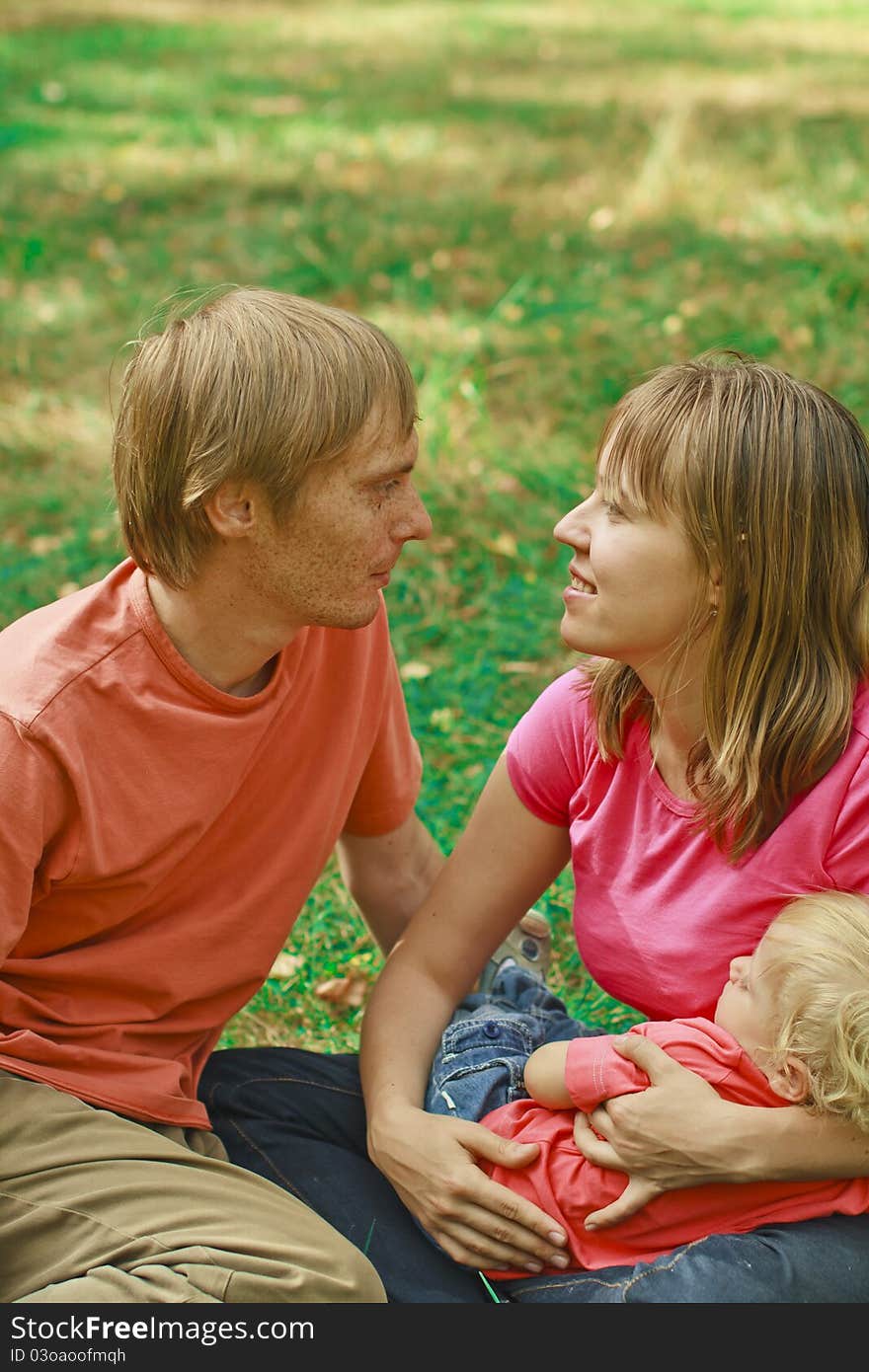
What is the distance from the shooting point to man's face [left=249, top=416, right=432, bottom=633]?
240 cm

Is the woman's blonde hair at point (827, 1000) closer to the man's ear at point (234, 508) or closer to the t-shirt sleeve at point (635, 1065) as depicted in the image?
the t-shirt sleeve at point (635, 1065)

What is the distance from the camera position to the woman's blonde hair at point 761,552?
2.25m

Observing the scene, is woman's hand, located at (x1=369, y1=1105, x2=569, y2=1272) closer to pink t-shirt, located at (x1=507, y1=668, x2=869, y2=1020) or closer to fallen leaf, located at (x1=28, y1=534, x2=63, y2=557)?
pink t-shirt, located at (x1=507, y1=668, x2=869, y2=1020)

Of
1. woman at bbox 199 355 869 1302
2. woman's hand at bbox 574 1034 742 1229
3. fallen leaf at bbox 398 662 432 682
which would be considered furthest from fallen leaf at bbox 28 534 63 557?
woman's hand at bbox 574 1034 742 1229

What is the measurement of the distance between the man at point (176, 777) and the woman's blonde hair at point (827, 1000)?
2.38 ft

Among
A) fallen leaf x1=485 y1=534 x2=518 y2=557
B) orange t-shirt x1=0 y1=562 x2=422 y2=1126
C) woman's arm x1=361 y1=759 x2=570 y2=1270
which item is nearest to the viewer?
orange t-shirt x1=0 y1=562 x2=422 y2=1126

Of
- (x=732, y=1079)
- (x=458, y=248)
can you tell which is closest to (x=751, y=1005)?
(x=732, y=1079)

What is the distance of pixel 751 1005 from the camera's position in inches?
87.4

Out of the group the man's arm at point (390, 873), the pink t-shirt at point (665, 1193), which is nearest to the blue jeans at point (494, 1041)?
the pink t-shirt at point (665, 1193)

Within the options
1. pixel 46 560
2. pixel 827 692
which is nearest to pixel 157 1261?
pixel 827 692

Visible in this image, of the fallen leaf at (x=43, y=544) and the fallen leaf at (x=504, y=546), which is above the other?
the fallen leaf at (x=43, y=544)

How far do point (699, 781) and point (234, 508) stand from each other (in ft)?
2.77

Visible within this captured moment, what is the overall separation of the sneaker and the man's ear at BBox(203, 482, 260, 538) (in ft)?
3.19

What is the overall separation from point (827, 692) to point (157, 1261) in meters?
1.28
